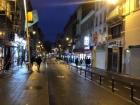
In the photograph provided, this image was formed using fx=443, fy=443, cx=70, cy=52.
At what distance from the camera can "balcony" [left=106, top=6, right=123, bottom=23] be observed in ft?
180

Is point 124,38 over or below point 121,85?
over

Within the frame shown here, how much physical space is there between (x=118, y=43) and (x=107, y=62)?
747cm

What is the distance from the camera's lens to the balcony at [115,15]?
54.8m

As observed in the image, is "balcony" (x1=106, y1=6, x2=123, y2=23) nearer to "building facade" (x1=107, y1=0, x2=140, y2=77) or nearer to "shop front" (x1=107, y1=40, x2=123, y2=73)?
"building facade" (x1=107, y1=0, x2=140, y2=77)

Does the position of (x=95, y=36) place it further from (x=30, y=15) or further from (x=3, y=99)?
(x=3, y=99)

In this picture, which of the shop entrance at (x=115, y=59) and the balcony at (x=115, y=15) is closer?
the balcony at (x=115, y=15)

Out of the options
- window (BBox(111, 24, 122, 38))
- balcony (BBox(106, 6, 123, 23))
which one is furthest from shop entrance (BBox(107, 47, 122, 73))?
balcony (BBox(106, 6, 123, 23))

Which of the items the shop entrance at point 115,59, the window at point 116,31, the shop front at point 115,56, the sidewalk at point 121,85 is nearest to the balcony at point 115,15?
the window at point 116,31

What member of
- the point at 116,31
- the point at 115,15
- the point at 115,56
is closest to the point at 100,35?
the point at 116,31

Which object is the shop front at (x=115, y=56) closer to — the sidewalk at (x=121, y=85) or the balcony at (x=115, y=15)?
the balcony at (x=115, y=15)

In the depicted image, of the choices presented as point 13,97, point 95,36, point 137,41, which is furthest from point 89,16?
point 13,97

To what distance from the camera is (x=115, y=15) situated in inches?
2261

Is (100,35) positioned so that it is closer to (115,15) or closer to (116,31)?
(116,31)

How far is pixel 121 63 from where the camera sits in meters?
55.4
